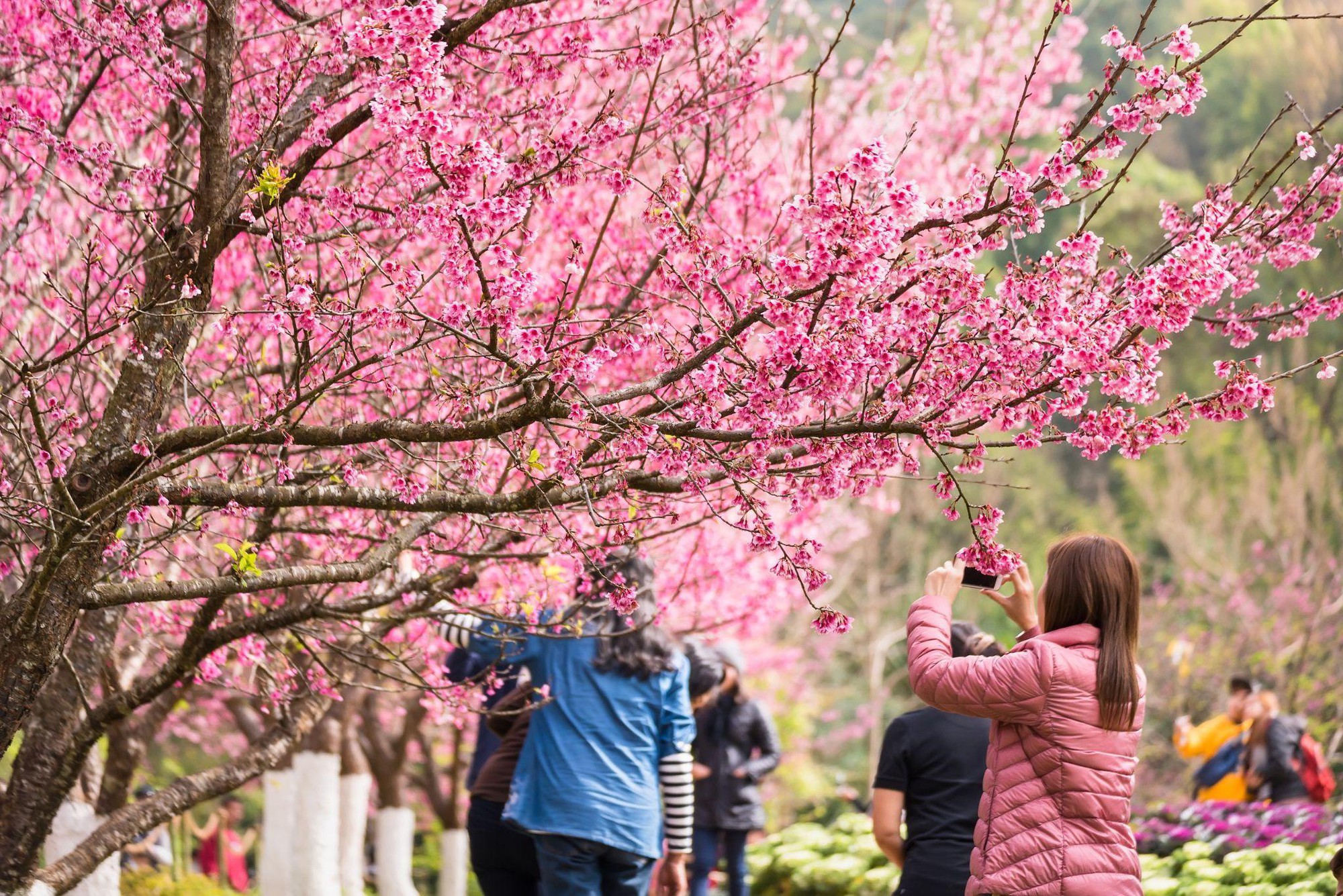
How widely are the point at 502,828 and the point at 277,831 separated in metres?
4.67

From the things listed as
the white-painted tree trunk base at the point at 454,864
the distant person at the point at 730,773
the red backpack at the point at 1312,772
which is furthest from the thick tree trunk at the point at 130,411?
the red backpack at the point at 1312,772

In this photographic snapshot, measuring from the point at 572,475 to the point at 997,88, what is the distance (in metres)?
7.48

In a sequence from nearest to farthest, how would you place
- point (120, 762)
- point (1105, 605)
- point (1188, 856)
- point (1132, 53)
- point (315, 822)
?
point (1132, 53) → point (1105, 605) → point (120, 762) → point (1188, 856) → point (315, 822)

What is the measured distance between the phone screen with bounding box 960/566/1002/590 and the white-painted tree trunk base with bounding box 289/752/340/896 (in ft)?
17.4

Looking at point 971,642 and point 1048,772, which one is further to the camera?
point 971,642

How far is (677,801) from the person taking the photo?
495cm

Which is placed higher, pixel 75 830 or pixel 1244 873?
pixel 75 830

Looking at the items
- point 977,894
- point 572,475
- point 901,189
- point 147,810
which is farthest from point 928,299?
point 147,810

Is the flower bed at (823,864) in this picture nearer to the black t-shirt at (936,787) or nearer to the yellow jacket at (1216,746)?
the yellow jacket at (1216,746)

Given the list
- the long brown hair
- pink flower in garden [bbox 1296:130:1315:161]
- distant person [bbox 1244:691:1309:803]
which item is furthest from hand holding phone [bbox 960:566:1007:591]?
distant person [bbox 1244:691:1309:803]

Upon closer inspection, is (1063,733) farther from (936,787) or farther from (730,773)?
(730,773)

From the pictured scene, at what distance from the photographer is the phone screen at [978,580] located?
10.8ft

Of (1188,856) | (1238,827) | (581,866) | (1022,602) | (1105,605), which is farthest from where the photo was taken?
(1238,827)

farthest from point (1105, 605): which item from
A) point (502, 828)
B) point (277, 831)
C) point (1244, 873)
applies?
point (277, 831)
